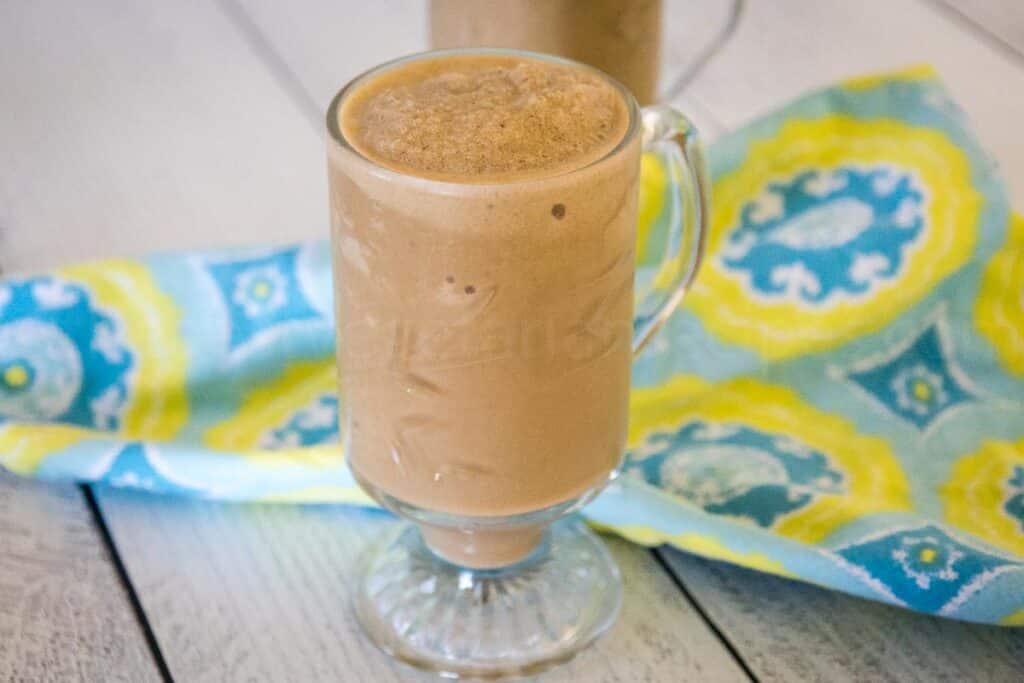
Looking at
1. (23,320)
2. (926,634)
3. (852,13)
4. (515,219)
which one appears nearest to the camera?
(515,219)

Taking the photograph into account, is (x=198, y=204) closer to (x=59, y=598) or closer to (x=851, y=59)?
(x=59, y=598)

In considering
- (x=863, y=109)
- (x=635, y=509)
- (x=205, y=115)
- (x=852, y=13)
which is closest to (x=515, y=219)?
(x=635, y=509)

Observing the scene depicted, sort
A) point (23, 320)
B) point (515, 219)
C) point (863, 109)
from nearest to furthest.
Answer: point (515, 219)
point (23, 320)
point (863, 109)

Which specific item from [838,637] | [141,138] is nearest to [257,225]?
[141,138]

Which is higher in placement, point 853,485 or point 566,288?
point 566,288

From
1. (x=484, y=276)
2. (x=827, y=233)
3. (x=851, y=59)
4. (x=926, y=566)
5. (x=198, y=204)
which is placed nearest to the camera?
(x=484, y=276)

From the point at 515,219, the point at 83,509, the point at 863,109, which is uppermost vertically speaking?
the point at 515,219

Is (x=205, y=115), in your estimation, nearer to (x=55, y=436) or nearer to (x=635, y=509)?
(x=55, y=436)

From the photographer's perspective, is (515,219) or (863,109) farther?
(863,109)
